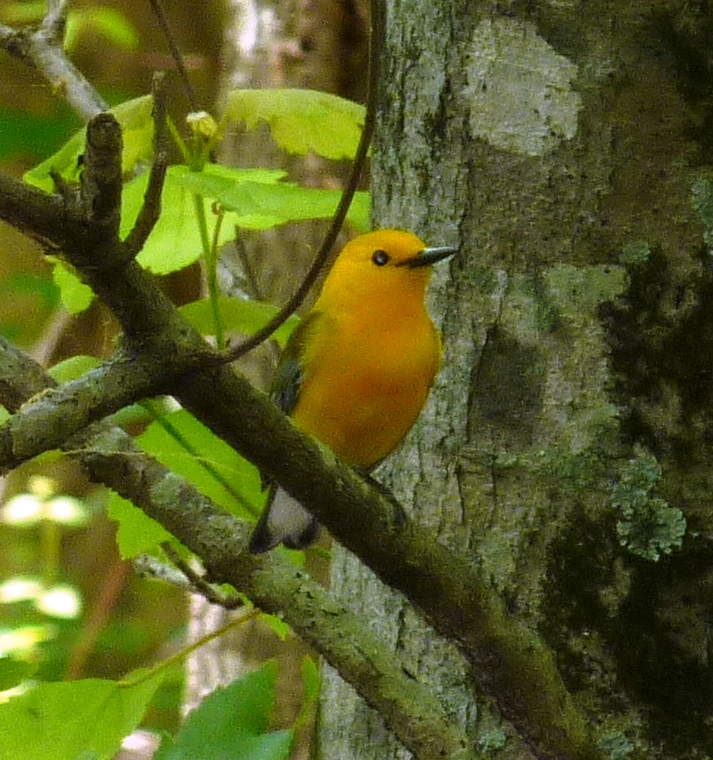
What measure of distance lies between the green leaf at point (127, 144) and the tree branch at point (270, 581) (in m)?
0.24

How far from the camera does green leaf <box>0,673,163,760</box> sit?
1312mm

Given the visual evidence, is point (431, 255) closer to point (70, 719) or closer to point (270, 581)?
point (270, 581)

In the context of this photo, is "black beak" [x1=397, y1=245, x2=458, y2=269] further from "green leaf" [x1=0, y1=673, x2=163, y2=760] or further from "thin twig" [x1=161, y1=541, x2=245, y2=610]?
"green leaf" [x1=0, y1=673, x2=163, y2=760]

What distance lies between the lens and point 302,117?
1.51m

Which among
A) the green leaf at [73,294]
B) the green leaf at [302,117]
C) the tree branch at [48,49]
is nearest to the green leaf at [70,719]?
the green leaf at [73,294]

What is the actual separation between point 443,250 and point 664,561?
1.52ft

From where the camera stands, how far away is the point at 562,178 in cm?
139

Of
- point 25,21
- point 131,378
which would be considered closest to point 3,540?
point 25,21

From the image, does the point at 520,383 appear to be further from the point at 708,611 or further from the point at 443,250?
the point at 708,611

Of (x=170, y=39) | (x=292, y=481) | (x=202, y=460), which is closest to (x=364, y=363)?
(x=202, y=460)

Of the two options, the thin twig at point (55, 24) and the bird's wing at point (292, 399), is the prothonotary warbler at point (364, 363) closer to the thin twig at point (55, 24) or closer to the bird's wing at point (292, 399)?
the bird's wing at point (292, 399)

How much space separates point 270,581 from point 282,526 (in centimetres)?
A: 23

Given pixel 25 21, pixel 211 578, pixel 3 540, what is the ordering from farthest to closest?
pixel 3 540
pixel 25 21
pixel 211 578

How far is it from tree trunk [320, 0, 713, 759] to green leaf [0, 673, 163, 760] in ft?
0.95
